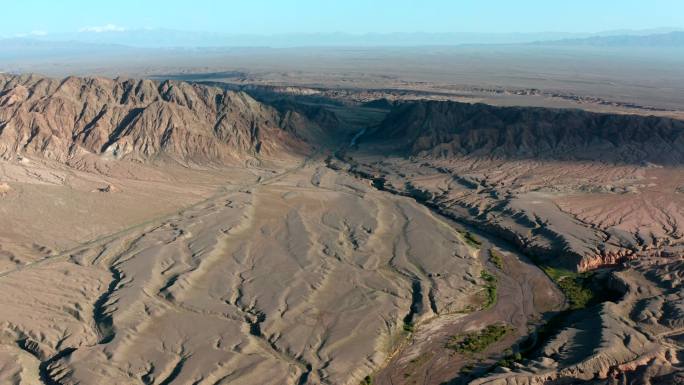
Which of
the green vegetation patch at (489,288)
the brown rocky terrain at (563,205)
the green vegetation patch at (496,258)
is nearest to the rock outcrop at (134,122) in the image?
the brown rocky terrain at (563,205)

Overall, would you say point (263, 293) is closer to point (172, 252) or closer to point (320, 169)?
point (172, 252)

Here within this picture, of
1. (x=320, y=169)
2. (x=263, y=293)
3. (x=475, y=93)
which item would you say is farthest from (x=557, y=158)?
(x=475, y=93)

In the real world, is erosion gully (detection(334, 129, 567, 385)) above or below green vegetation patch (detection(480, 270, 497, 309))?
below

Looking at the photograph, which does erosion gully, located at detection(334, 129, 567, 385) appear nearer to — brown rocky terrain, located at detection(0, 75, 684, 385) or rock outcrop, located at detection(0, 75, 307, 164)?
brown rocky terrain, located at detection(0, 75, 684, 385)

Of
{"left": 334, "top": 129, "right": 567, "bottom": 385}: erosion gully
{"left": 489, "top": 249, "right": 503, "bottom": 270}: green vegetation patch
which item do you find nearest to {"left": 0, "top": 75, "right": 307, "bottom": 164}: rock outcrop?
{"left": 489, "top": 249, "right": 503, "bottom": 270}: green vegetation patch

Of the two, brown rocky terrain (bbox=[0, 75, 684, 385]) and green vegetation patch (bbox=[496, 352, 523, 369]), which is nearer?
green vegetation patch (bbox=[496, 352, 523, 369])

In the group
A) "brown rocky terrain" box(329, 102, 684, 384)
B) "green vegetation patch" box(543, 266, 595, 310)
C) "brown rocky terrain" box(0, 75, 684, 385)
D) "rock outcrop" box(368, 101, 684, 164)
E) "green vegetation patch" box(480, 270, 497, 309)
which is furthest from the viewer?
"rock outcrop" box(368, 101, 684, 164)

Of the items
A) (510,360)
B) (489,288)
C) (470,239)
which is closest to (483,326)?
(510,360)
